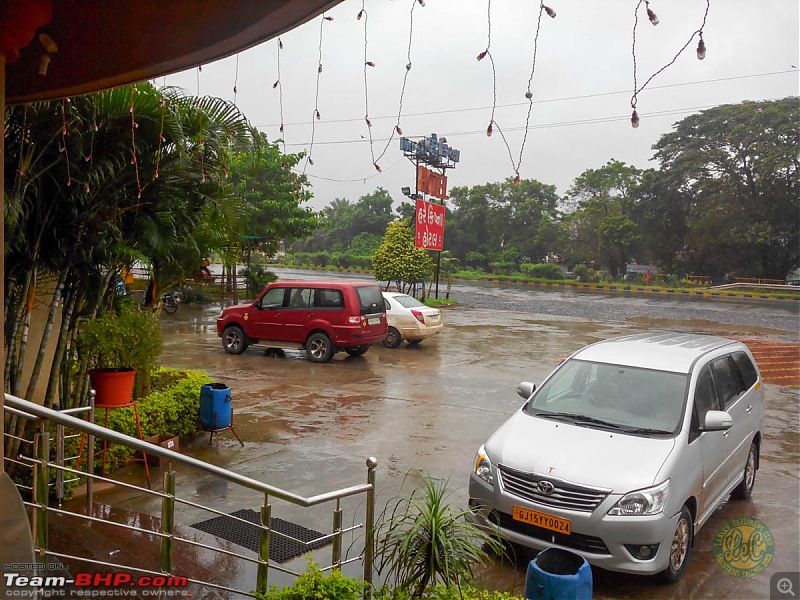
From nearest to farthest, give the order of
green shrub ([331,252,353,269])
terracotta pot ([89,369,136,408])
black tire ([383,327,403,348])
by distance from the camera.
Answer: terracotta pot ([89,369,136,408])
black tire ([383,327,403,348])
green shrub ([331,252,353,269])

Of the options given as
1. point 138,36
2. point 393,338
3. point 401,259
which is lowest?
point 393,338

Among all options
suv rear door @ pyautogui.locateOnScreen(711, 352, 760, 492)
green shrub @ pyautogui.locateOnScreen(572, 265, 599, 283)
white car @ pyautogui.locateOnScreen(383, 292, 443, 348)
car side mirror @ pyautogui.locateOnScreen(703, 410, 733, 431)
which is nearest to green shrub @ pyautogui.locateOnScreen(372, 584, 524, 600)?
car side mirror @ pyautogui.locateOnScreen(703, 410, 733, 431)

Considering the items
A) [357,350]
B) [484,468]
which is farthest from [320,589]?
[357,350]

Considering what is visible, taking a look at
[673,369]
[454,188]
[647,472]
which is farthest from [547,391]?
[454,188]

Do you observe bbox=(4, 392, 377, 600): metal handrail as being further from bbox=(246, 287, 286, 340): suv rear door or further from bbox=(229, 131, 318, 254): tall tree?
bbox=(229, 131, 318, 254): tall tree

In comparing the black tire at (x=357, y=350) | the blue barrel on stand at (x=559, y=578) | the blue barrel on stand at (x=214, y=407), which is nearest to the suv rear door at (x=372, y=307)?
the black tire at (x=357, y=350)

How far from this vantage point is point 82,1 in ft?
8.85

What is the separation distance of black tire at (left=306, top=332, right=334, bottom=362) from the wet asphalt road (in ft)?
0.70

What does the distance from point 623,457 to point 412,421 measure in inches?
183

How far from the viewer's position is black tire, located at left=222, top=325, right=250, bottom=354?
14391 millimetres

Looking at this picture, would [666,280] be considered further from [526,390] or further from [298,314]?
[526,390]

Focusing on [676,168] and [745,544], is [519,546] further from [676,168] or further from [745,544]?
[676,168]

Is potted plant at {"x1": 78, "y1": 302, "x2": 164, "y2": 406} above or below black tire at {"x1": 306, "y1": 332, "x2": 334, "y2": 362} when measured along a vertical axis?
above

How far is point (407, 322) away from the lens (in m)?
15.8
